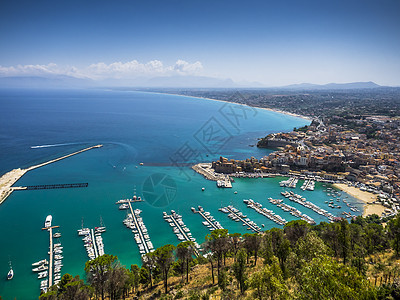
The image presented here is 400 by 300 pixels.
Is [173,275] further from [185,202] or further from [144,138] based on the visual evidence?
[144,138]

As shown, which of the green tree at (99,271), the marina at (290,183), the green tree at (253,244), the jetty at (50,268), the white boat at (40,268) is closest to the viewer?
the green tree at (99,271)

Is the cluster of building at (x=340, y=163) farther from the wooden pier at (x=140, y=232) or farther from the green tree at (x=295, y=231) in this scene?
the green tree at (x=295, y=231)

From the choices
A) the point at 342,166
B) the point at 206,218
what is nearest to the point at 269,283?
the point at 206,218

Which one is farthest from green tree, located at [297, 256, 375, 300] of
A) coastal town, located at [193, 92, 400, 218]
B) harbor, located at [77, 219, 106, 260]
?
coastal town, located at [193, 92, 400, 218]

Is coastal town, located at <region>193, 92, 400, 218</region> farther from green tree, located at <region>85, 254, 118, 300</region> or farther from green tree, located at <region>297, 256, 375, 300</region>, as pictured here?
green tree, located at <region>297, 256, 375, 300</region>

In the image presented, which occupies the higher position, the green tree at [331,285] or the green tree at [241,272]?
the green tree at [331,285]

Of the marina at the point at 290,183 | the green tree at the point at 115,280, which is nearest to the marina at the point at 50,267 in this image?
the green tree at the point at 115,280

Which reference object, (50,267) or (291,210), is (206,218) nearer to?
(291,210)
